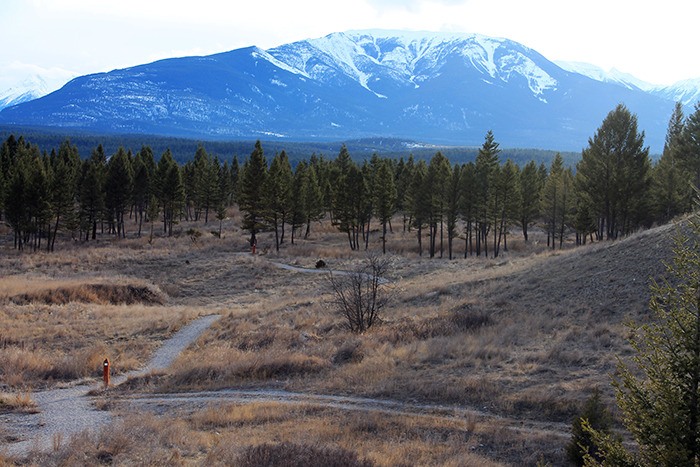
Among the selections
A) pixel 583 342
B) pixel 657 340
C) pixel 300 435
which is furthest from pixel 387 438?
pixel 583 342

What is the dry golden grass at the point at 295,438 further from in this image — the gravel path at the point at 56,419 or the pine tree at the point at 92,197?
the pine tree at the point at 92,197

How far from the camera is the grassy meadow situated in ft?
37.9

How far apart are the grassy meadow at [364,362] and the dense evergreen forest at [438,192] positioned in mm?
16541

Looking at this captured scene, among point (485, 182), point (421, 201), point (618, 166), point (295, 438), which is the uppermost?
point (618, 166)

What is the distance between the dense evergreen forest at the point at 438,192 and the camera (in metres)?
44.9

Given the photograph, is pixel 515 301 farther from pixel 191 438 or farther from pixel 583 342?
pixel 191 438

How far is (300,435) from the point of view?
12.1 meters

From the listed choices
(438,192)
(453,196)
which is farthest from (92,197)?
(453,196)

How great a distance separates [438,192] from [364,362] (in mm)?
41042

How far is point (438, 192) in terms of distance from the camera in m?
57.7

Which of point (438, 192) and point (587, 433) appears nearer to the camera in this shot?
point (587, 433)

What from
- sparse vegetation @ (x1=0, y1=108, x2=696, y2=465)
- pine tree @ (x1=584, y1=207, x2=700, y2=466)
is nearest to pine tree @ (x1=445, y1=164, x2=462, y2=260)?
sparse vegetation @ (x1=0, y1=108, x2=696, y2=465)

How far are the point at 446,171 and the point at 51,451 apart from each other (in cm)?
5182

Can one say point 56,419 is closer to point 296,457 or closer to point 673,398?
point 296,457
